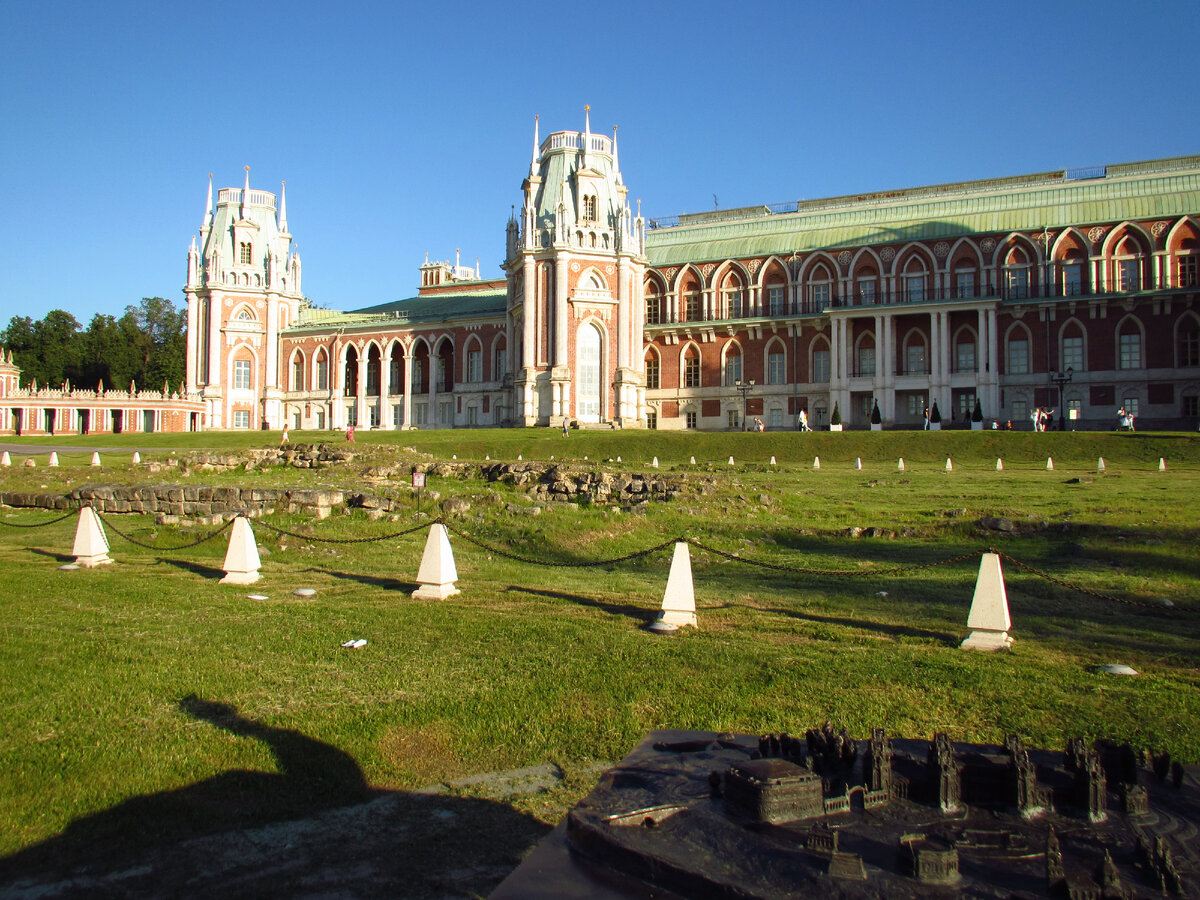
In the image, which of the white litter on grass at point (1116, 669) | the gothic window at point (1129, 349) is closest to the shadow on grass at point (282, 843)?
the white litter on grass at point (1116, 669)

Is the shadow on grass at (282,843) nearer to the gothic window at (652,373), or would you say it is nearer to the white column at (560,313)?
the white column at (560,313)

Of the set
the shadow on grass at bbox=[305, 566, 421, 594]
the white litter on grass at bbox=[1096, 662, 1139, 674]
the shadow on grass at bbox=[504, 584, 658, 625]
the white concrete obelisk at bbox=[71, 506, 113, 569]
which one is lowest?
the white litter on grass at bbox=[1096, 662, 1139, 674]

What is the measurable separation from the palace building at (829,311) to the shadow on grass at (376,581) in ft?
125

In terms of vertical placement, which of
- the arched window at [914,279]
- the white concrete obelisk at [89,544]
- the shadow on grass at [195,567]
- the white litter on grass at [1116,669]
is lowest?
the white litter on grass at [1116,669]

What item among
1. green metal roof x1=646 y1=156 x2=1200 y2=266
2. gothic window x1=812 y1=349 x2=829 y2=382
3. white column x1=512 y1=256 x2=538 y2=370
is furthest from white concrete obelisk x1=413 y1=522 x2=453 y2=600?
green metal roof x1=646 y1=156 x2=1200 y2=266

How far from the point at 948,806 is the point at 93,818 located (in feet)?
14.8

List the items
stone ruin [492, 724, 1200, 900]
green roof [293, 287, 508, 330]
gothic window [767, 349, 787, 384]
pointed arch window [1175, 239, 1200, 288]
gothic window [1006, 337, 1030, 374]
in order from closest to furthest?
stone ruin [492, 724, 1200, 900] → pointed arch window [1175, 239, 1200, 288] → gothic window [1006, 337, 1030, 374] → gothic window [767, 349, 787, 384] → green roof [293, 287, 508, 330]

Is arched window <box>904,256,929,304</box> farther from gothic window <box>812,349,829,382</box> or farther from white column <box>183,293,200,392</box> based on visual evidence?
white column <box>183,293,200,392</box>

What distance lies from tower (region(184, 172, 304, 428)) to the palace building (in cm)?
32

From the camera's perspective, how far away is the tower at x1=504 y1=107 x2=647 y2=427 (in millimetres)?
53281

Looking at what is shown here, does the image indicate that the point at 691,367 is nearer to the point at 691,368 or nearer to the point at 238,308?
the point at 691,368

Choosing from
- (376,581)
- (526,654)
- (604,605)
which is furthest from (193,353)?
(526,654)

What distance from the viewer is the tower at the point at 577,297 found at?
5328 cm

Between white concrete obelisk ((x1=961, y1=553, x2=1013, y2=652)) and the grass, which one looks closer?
the grass
